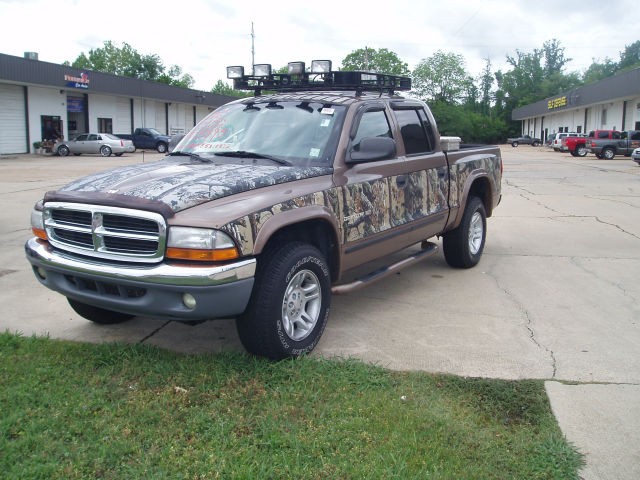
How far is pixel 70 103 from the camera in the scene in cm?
4128

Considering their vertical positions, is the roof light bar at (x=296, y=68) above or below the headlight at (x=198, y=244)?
above

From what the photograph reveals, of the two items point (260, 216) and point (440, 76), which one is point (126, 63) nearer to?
point (440, 76)

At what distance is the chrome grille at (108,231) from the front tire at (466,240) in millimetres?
4183

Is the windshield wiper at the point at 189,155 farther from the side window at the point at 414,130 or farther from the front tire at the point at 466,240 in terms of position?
the front tire at the point at 466,240

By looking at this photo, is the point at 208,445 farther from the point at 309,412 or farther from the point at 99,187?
the point at 99,187

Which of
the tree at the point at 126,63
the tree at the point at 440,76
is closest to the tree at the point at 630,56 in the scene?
the tree at the point at 440,76

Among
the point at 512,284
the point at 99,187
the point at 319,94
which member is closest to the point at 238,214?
the point at 99,187

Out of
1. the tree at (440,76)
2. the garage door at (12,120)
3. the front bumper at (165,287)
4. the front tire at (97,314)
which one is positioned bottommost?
the front tire at (97,314)

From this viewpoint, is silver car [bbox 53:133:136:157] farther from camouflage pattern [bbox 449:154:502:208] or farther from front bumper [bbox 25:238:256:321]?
front bumper [bbox 25:238:256:321]

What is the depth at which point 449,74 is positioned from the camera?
10150 centimetres

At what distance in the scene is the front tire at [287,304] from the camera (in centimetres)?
402

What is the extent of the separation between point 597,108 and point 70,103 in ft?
142

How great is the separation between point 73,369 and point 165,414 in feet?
3.33

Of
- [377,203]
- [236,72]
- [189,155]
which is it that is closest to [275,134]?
[189,155]
